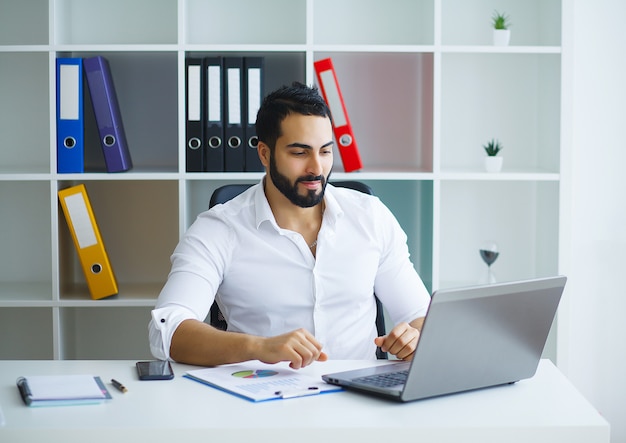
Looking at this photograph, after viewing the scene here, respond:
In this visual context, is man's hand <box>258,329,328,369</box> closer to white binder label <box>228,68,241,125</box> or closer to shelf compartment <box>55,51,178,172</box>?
white binder label <box>228,68,241,125</box>

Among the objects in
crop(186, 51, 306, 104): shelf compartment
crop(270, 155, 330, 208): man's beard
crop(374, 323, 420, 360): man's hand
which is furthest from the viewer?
crop(186, 51, 306, 104): shelf compartment

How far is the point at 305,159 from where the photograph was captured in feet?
7.16

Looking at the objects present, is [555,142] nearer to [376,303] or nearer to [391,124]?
[391,124]

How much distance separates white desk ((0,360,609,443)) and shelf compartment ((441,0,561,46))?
1.83 metres

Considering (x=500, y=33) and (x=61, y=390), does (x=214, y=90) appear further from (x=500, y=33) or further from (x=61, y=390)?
(x=61, y=390)

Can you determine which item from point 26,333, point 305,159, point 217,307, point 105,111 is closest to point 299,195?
point 305,159

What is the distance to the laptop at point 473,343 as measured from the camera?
1434 millimetres

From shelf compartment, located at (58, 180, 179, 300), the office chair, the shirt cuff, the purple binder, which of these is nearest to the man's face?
the office chair

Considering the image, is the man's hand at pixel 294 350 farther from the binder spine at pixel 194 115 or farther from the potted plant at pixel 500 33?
the potted plant at pixel 500 33

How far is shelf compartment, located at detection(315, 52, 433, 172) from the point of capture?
10.2ft

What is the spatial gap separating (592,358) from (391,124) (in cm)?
116

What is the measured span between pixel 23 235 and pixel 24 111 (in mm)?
452

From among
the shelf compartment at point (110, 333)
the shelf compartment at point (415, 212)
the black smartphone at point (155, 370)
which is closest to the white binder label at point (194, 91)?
the shelf compartment at point (415, 212)

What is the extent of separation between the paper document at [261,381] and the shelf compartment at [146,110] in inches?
58.1
